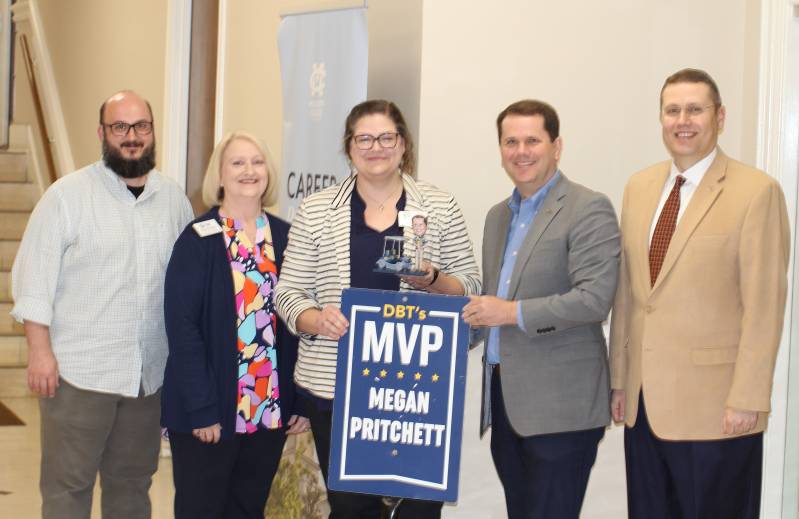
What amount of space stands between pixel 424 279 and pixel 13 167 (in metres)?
7.31

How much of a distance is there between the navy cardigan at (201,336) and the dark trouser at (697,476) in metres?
1.24

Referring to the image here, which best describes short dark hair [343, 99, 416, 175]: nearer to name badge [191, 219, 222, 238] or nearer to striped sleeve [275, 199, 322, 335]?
striped sleeve [275, 199, 322, 335]

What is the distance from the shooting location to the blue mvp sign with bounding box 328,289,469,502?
8.71ft

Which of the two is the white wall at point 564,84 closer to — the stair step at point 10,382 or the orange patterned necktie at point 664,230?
the orange patterned necktie at point 664,230

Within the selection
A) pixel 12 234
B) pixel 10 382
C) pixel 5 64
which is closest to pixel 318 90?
pixel 10 382

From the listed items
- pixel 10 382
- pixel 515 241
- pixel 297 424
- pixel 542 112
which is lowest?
pixel 10 382

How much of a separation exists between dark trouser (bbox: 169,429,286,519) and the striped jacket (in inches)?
12.9

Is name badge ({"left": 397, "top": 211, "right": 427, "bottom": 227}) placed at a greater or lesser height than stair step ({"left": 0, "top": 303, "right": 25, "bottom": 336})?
greater

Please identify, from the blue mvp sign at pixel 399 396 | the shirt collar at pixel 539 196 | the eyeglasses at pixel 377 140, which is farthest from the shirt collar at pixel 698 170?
the eyeglasses at pixel 377 140

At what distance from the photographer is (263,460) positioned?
10.2ft

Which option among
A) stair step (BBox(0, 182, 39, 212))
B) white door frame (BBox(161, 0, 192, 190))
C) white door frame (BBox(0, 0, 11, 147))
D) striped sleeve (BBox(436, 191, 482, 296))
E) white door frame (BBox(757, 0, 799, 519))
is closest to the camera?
striped sleeve (BBox(436, 191, 482, 296))

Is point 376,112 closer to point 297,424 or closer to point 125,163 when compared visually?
point 125,163

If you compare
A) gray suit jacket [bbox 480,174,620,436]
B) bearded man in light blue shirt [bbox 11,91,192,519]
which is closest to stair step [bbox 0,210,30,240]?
bearded man in light blue shirt [bbox 11,91,192,519]

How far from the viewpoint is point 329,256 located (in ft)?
9.29
